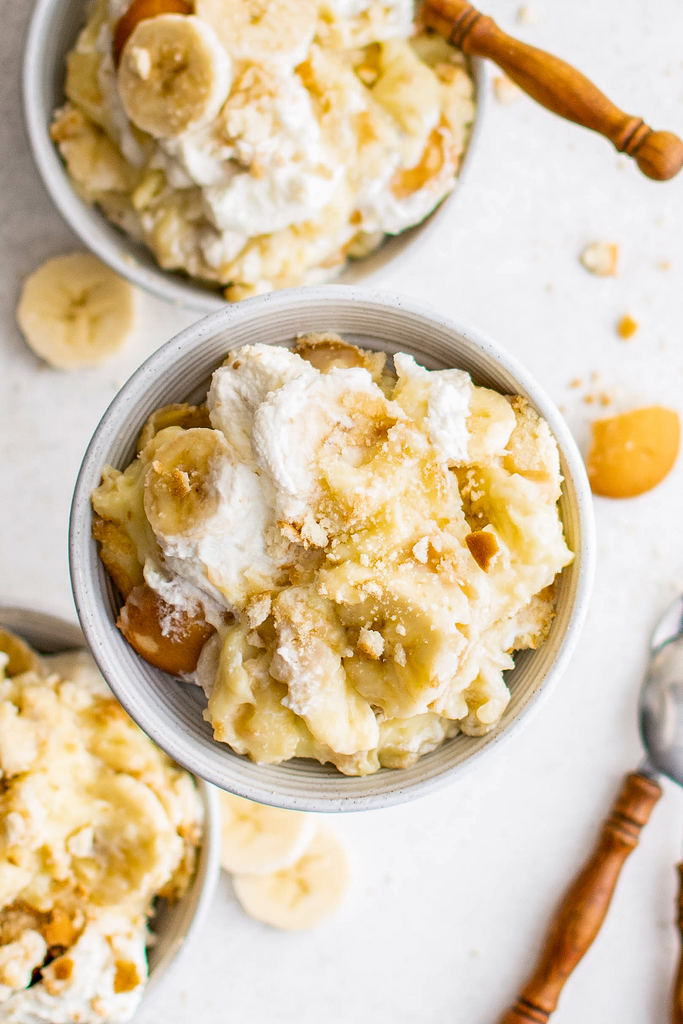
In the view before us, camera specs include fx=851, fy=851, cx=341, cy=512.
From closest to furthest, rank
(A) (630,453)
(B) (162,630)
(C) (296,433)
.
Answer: (C) (296,433)
(B) (162,630)
(A) (630,453)

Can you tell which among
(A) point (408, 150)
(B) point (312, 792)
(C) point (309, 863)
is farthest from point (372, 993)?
(A) point (408, 150)

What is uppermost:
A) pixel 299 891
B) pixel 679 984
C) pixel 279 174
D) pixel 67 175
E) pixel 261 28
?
pixel 261 28

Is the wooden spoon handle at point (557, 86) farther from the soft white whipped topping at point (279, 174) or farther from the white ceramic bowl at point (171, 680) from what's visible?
the white ceramic bowl at point (171, 680)

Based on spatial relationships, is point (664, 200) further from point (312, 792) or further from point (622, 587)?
point (312, 792)

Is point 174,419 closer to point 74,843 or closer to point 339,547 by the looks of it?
point 339,547

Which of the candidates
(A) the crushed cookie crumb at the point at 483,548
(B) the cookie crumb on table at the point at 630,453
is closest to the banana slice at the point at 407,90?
(B) the cookie crumb on table at the point at 630,453

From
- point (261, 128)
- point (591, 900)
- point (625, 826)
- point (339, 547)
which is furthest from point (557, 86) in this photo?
point (591, 900)

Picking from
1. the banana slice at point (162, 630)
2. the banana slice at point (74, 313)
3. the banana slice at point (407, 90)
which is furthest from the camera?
the banana slice at point (74, 313)
